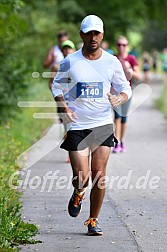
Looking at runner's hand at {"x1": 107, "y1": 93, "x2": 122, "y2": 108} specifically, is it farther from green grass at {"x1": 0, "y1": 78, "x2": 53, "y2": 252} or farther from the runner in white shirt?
green grass at {"x1": 0, "y1": 78, "x2": 53, "y2": 252}

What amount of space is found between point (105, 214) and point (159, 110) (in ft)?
55.1

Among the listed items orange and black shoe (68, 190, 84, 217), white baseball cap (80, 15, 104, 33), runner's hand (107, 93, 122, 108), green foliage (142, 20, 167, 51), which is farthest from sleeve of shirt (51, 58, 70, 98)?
green foliage (142, 20, 167, 51)

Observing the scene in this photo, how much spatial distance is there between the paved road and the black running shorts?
892mm

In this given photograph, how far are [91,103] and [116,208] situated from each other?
74.0 inches

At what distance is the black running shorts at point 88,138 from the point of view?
7.86 meters

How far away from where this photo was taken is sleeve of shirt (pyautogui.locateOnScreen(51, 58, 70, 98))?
7.83m

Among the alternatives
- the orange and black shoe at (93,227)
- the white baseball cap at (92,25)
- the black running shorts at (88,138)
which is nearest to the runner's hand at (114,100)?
the black running shorts at (88,138)

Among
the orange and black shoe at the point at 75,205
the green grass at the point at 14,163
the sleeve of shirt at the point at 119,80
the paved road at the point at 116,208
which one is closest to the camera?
the green grass at the point at 14,163

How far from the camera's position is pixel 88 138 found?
790 cm

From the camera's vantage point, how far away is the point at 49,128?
18141 mm

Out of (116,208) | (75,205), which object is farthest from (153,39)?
(75,205)

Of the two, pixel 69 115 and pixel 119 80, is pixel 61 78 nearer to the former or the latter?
pixel 69 115

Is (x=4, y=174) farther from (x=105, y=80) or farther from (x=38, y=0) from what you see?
(x=38, y=0)

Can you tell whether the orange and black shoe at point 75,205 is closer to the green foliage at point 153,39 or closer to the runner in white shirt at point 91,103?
Result: the runner in white shirt at point 91,103
